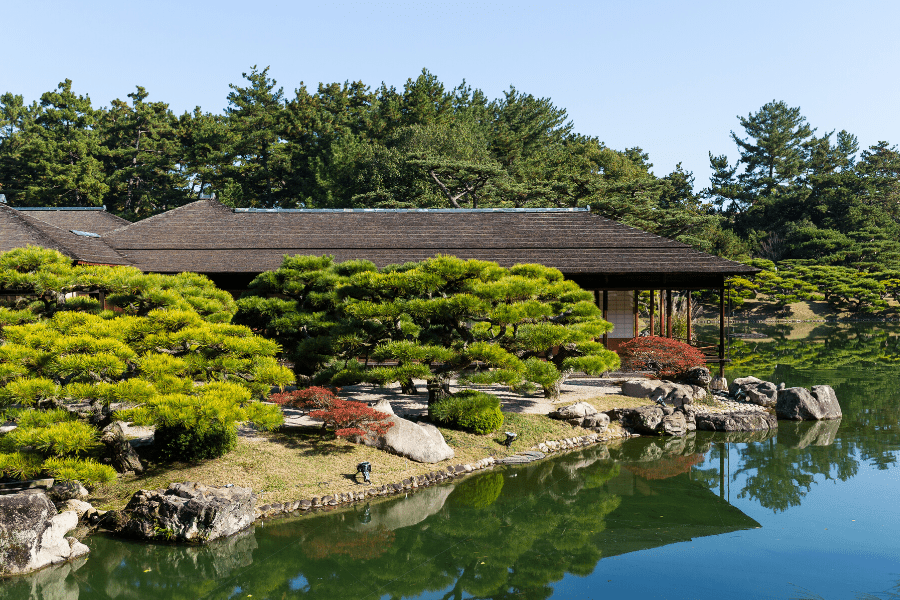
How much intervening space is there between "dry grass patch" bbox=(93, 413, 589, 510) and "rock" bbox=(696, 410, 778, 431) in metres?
3.80

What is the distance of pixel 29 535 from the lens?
6109mm

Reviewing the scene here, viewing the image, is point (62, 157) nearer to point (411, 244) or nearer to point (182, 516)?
point (411, 244)

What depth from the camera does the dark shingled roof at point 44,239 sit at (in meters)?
12.6

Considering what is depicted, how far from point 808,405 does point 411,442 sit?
812 centimetres

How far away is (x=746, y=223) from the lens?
146 ft

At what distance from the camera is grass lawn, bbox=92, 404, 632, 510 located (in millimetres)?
7680

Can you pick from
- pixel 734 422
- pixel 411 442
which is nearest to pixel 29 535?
pixel 411 442

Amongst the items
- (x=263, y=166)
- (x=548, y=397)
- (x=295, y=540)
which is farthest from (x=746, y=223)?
(x=295, y=540)

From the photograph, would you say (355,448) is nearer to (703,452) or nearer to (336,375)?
(336,375)

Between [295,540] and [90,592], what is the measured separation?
1870mm

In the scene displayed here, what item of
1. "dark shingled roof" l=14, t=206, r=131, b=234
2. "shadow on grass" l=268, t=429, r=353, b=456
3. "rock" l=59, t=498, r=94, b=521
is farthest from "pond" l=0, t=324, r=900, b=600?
"dark shingled roof" l=14, t=206, r=131, b=234

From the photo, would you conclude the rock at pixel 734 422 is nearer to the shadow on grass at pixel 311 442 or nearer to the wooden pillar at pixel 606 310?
the wooden pillar at pixel 606 310

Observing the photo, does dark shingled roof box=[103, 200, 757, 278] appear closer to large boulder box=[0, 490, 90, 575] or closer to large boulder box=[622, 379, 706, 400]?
large boulder box=[622, 379, 706, 400]

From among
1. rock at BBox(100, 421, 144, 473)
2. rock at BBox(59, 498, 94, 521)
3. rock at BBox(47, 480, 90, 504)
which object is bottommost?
rock at BBox(59, 498, 94, 521)
